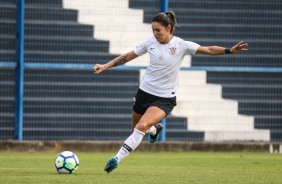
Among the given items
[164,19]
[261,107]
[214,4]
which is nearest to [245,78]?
[261,107]

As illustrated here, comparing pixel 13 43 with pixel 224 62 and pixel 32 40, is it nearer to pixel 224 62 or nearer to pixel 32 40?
pixel 32 40

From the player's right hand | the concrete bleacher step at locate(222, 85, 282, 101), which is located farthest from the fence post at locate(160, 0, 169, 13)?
the player's right hand

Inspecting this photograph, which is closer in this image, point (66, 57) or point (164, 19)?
point (164, 19)

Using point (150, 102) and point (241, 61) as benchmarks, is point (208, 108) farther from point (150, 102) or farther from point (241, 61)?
point (150, 102)

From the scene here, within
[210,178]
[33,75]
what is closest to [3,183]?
[210,178]

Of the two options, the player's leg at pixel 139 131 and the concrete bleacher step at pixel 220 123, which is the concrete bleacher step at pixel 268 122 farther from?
the player's leg at pixel 139 131

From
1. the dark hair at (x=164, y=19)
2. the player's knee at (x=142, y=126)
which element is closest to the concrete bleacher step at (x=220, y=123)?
the dark hair at (x=164, y=19)

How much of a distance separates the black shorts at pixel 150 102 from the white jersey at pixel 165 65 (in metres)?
0.05

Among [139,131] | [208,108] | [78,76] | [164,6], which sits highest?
[164,6]

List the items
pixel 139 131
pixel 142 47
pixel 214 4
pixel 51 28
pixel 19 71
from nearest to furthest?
pixel 139 131, pixel 142 47, pixel 19 71, pixel 51 28, pixel 214 4

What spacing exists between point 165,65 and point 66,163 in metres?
1.74

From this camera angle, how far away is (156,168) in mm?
12742

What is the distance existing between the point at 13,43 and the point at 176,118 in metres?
3.44

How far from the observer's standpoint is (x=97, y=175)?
10953 millimetres
